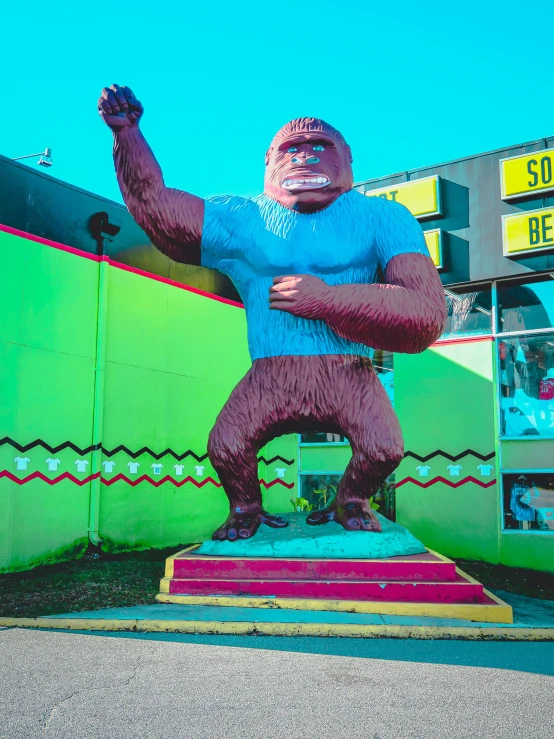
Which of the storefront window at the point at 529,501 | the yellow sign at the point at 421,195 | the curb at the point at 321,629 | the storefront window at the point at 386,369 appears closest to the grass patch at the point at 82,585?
the curb at the point at 321,629

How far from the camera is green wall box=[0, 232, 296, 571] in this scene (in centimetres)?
612

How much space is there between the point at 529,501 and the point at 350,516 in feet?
12.4

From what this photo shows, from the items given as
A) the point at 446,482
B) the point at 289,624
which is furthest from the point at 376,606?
the point at 446,482

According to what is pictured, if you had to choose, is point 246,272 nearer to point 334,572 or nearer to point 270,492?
point 334,572

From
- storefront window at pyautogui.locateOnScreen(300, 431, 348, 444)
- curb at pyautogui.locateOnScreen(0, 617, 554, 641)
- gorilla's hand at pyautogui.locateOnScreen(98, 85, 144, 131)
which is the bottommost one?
curb at pyautogui.locateOnScreen(0, 617, 554, 641)

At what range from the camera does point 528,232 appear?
7.52 meters

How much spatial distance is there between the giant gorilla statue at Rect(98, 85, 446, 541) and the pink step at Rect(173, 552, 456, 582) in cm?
Answer: 29

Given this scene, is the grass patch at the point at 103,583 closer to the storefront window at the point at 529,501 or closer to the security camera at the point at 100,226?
the storefront window at the point at 529,501

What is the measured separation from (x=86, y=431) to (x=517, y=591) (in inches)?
169

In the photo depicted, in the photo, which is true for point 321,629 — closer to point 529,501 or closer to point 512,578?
point 512,578

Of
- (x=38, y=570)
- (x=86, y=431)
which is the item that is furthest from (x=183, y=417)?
(x=38, y=570)

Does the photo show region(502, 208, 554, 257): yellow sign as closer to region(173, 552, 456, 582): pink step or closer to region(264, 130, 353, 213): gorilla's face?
region(264, 130, 353, 213): gorilla's face

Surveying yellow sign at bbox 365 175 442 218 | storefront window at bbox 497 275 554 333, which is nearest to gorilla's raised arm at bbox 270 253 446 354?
storefront window at bbox 497 275 554 333

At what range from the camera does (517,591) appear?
5598 millimetres
